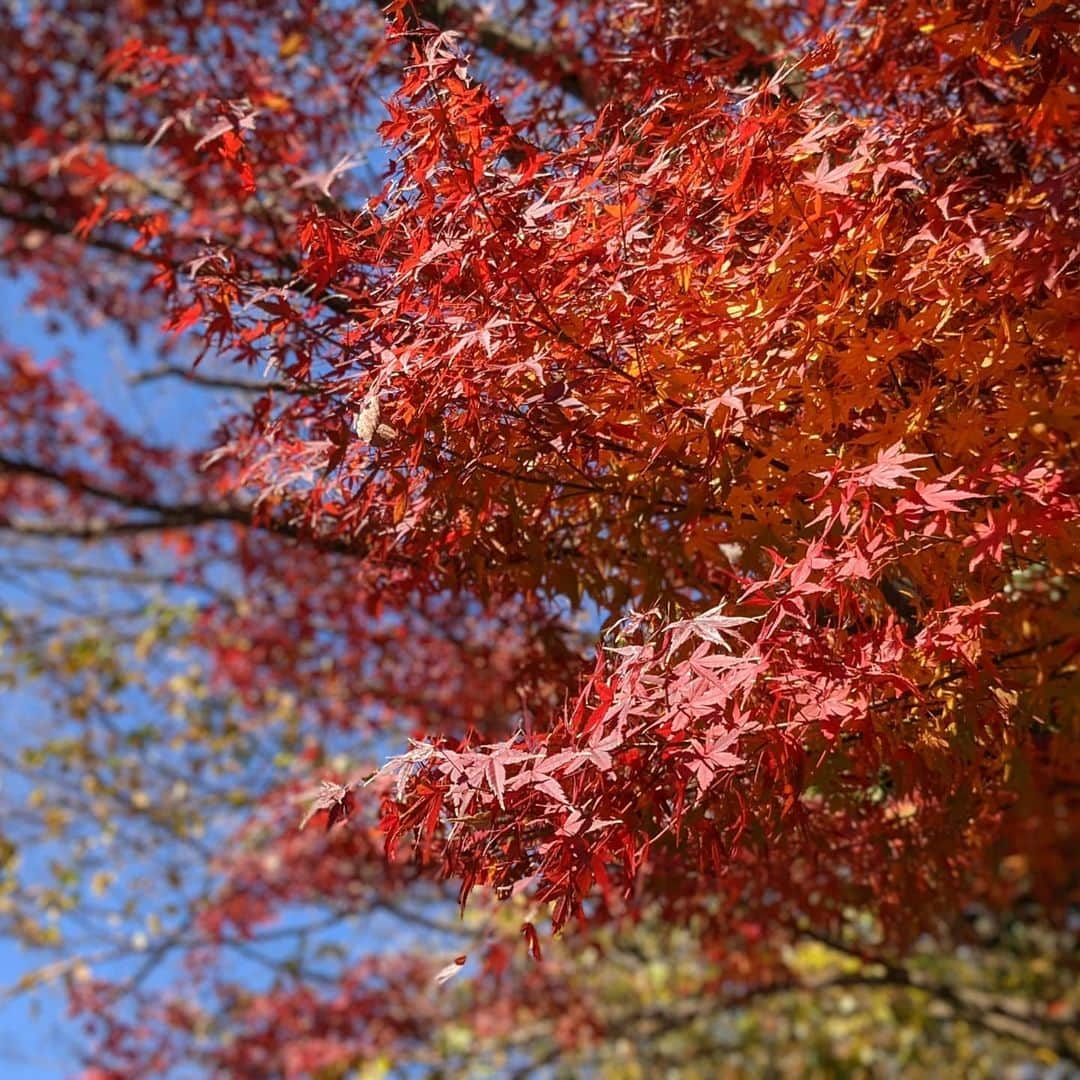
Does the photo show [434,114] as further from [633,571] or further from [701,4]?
[701,4]

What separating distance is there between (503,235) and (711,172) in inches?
19.6

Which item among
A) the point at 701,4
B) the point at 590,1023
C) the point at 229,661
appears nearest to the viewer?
the point at 701,4

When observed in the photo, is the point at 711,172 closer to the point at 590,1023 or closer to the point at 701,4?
the point at 701,4

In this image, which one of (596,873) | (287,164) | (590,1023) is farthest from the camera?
(590,1023)

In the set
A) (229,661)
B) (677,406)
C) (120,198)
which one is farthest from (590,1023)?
(677,406)

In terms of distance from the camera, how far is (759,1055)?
10055 mm

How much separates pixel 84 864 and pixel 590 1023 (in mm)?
4546

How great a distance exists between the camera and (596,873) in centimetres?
227

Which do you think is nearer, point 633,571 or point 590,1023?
point 633,571

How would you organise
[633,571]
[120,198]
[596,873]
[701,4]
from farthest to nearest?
[120,198] → [701,4] → [633,571] → [596,873]

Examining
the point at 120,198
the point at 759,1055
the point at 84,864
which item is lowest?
the point at 759,1055

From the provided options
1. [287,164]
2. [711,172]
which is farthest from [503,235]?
[287,164]

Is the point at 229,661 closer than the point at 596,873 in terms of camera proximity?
No

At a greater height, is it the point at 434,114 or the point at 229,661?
the point at 229,661
